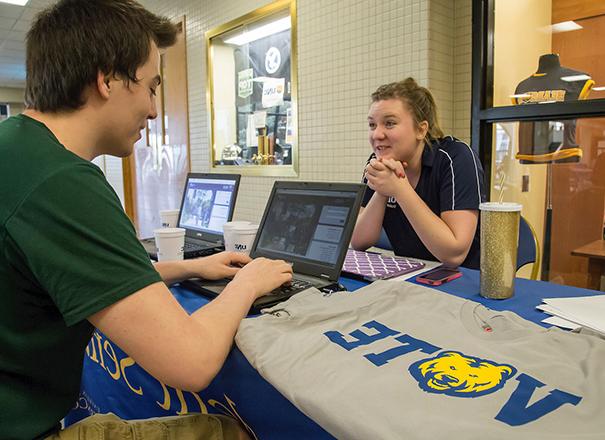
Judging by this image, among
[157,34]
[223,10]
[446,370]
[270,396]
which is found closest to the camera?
[446,370]

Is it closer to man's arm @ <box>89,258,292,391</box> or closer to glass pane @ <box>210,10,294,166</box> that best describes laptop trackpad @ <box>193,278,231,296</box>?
man's arm @ <box>89,258,292,391</box>

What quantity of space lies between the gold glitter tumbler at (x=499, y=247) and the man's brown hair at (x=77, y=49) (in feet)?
2.70

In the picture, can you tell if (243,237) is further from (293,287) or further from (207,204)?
(207,204)

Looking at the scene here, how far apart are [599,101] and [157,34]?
1.90 m

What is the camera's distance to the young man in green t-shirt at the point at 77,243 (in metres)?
0.67

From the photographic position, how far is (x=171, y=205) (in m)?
4.23

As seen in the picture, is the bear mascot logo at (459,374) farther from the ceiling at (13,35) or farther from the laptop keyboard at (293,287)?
the ceiling at (13,35)

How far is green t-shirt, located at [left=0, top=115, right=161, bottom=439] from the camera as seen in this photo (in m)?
0.67

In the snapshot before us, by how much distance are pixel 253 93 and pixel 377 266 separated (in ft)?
8.02

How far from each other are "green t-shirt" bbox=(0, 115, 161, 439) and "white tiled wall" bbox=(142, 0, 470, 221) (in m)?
1.88

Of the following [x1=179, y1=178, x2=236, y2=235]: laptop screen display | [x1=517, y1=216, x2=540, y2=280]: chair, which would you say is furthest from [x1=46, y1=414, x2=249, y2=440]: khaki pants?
[x1=517, y1=216, x2=540, y2=280]: chair

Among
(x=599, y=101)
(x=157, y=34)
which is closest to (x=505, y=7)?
(x=599, y=101)

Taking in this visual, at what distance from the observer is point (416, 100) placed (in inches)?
65.8

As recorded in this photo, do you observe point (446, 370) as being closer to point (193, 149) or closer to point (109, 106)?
point (109, 106)
